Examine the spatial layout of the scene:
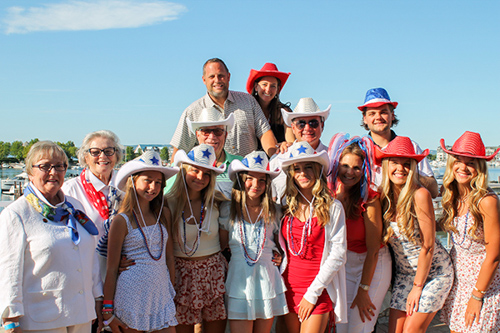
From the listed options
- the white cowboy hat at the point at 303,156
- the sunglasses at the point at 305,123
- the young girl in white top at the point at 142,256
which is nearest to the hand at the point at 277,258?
the white cowboy hat at the point at 303,156

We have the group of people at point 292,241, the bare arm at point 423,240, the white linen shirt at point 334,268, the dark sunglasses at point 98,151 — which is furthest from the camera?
the dark sunglasses at point 98,151

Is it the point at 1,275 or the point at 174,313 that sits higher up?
the point at 1,275

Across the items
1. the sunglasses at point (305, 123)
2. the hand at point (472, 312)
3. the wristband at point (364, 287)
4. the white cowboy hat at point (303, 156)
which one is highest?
the sunglasses at point (305, 123)

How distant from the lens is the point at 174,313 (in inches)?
143

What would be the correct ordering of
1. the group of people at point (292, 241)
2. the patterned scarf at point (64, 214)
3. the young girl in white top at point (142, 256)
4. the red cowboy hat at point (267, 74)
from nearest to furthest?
the patterned scarf at point (64, 214) → the young girl in white top at point (142, 256) → the group of people at point (292, 241) → the red cowboy hat at point (267, 74)

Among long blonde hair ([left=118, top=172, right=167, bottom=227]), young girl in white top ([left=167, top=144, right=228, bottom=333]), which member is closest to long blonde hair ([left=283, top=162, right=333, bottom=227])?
young girl in white top ([left=167, top=144, right=228, bottom=333])

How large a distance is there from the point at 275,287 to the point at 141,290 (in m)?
1.21

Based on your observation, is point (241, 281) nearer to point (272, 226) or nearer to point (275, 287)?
point (275, 287)

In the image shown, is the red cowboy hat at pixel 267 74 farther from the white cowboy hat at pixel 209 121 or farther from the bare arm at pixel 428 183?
the bare arm at pixel 428 183

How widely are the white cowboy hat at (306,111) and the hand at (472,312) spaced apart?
2.49 m

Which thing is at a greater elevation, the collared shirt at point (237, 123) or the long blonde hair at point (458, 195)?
the collared shirt at point (237, 123)

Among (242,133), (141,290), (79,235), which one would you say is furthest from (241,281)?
(242,133)

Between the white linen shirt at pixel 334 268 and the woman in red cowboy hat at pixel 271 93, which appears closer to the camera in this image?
the white linen shirt at pixel 334 268

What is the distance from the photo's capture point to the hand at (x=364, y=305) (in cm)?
398
